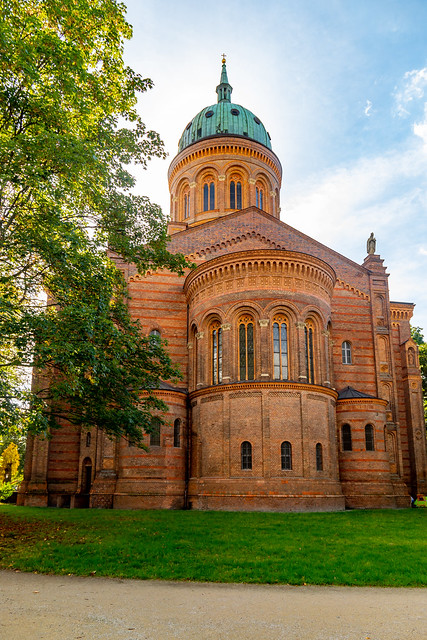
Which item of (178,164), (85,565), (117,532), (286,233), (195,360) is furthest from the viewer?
(178,164)

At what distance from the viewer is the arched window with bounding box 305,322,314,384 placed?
25444mm

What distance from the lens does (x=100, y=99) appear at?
14.8m

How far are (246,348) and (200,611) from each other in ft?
60.0

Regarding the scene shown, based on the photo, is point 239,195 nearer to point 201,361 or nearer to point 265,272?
point 265,272

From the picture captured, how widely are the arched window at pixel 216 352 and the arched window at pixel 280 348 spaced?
2.90 meters

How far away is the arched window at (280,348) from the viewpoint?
24.8 metres

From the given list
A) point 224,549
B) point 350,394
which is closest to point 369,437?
point 350,394

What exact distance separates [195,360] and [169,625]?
2142 cm

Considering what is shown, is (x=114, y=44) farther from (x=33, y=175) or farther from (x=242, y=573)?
(x=242, y=573)

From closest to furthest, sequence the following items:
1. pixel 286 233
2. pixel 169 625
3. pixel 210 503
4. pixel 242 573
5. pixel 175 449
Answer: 1. pixel 169 625
2. pixel 242 573
3. pixel 210 503
4. pixel 175 449
5. pixel 286 233

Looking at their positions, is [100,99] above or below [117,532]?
above

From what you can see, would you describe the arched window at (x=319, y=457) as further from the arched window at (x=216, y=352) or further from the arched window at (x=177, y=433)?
the arched window at (x=177, y=433)

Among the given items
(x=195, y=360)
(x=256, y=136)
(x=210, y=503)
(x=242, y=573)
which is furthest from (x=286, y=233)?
(x=242, y=573)

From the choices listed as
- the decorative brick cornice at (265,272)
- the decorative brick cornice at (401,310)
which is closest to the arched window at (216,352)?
the decorative brick cornice at (265,272)
